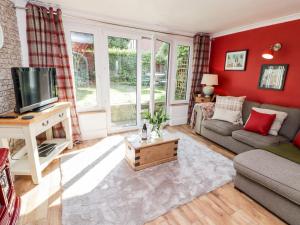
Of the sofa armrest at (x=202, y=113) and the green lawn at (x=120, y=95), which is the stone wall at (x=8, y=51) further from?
the sofa armrest at (x=202, y=113)

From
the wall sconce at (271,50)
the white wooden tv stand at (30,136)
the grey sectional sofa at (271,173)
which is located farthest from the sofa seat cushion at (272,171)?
the white wooden tv stand at (30,136)

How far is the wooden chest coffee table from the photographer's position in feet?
7.34

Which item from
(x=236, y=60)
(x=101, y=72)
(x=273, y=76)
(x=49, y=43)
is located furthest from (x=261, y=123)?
(x=49, y=43)

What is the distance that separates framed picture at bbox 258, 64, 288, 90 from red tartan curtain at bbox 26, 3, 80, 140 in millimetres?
3548

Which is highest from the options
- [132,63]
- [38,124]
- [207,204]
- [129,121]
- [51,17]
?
[51,17]

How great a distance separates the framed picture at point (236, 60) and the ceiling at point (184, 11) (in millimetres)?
551

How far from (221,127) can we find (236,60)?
1658 millimetres

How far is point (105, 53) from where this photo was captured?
3256 mm

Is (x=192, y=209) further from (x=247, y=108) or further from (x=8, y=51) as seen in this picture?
(x=8, y=51)

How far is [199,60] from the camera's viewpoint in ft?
13.4

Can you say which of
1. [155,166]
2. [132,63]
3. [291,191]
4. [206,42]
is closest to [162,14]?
[132,63]

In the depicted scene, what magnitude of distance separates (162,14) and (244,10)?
129 centimetres

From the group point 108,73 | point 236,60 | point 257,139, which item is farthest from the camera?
point 236,60

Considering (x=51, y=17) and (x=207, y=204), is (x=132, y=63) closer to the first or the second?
(x=51, y=17)
